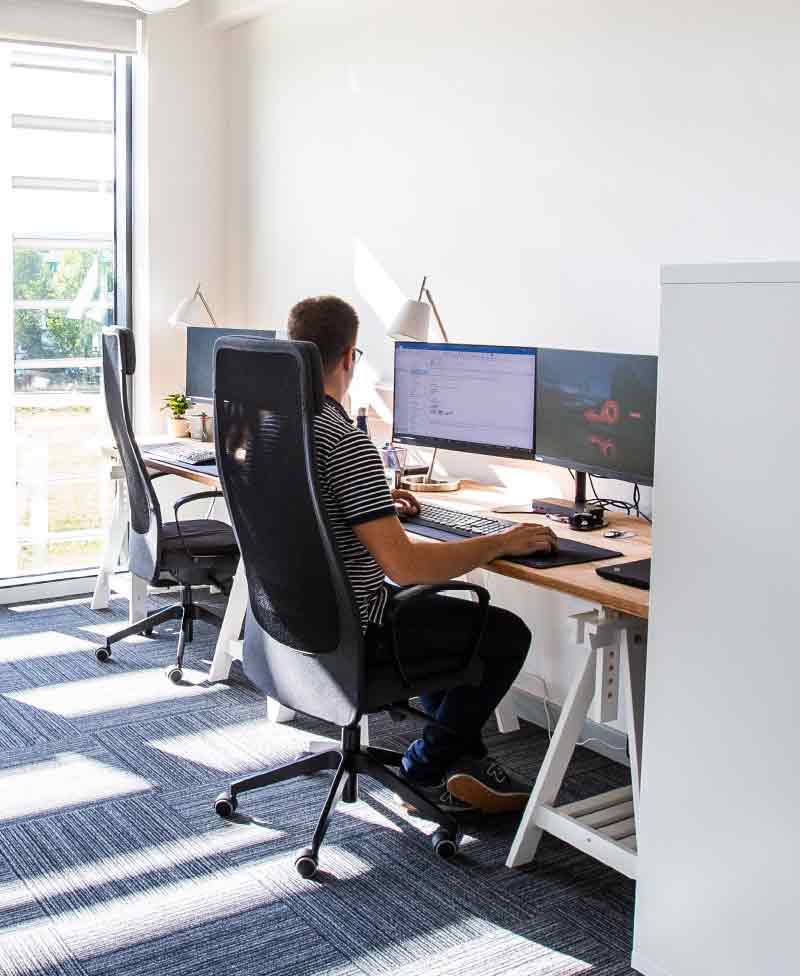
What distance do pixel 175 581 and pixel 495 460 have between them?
1.17 metres

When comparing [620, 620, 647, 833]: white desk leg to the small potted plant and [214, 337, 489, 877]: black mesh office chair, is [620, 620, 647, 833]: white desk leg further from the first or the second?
the small potted plant

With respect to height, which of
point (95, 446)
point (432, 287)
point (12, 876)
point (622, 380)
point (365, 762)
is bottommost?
point (12, 876)

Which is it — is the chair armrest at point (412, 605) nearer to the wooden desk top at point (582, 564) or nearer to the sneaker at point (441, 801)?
the wooden desk top at point (582, 564)

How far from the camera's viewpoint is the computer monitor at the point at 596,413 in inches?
124

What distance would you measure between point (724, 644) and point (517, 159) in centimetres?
203

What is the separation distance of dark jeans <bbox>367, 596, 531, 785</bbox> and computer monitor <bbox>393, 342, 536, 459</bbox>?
0.69 meters

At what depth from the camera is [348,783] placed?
3.05m

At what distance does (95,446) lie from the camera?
4891 millimetres

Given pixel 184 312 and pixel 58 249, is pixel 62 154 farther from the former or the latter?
pixel 184 312

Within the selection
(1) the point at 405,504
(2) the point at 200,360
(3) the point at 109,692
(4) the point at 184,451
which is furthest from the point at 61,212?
(1) the point at 405,504

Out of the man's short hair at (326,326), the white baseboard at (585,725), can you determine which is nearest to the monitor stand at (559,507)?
the white baseboard at (585,725)

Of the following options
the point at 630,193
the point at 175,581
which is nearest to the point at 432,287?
the point at 630,193

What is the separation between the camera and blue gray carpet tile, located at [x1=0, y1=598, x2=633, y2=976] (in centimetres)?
249

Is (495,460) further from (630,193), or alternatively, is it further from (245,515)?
(245,515)
